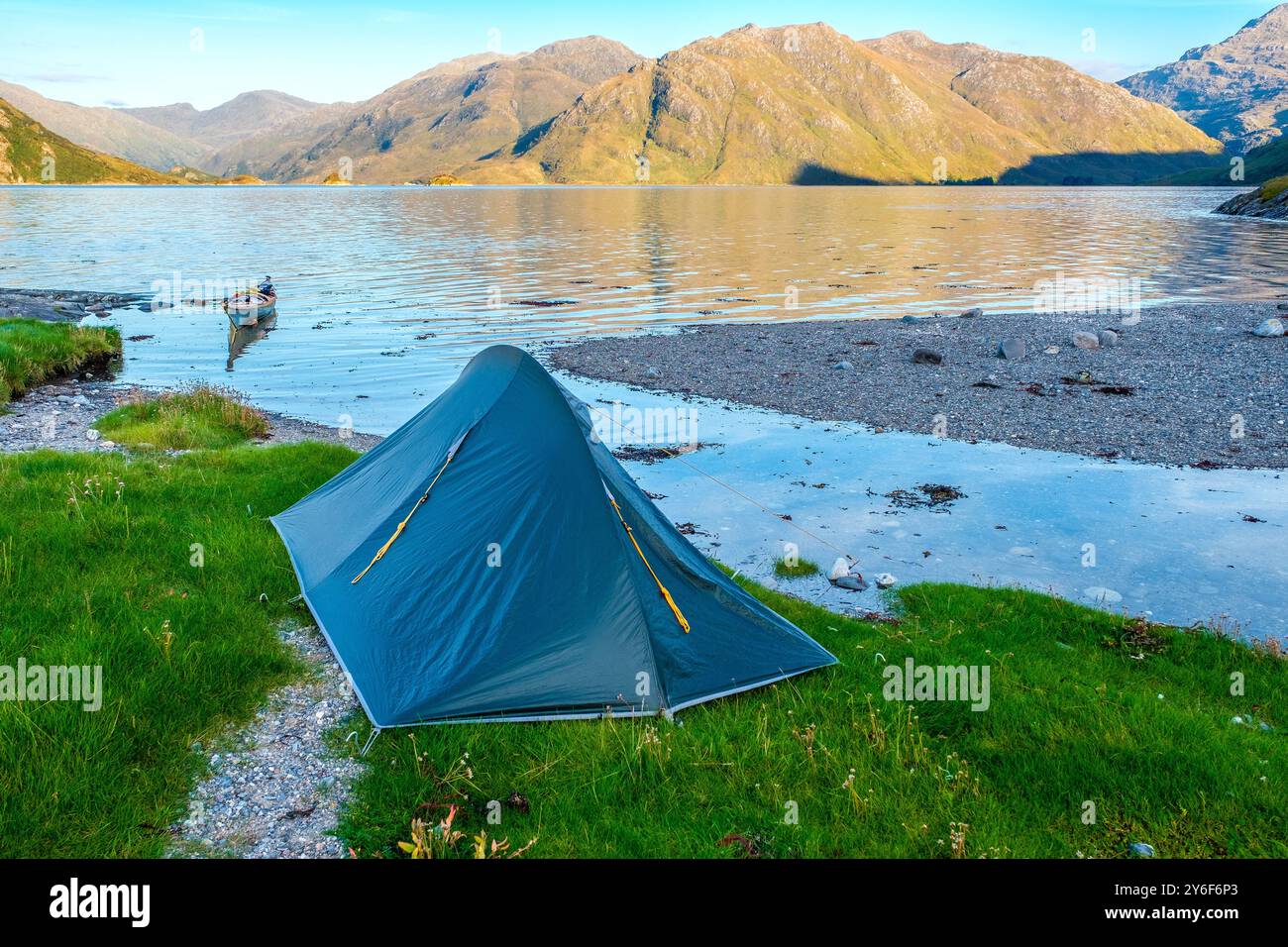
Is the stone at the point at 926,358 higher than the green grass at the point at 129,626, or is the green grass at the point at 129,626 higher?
the stone at the point at 926,358

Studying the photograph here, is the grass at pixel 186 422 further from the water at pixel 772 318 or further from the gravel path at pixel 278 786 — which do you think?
the gravel path at pixel 278 786

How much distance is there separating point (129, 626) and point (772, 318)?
104 ft

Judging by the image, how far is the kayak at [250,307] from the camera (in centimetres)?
3450

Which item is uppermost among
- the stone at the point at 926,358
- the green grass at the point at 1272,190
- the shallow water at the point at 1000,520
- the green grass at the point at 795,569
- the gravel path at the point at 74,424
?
the green grass at the point at 1272,190

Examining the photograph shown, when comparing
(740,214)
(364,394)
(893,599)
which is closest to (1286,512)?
(893,599)

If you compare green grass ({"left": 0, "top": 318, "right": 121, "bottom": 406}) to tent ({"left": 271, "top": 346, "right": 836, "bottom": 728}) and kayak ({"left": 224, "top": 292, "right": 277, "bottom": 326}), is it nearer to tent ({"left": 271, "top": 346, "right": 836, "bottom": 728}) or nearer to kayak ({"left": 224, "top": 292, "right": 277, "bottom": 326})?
kayak ({"left": 224, "top": 292, "right": 277, "bottom": 326})

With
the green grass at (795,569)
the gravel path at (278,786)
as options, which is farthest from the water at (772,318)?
the gravel path at (278,786)

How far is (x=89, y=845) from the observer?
5.97 m

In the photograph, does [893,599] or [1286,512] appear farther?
[1286,512]

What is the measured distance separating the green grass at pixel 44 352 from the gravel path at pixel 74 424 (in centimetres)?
45

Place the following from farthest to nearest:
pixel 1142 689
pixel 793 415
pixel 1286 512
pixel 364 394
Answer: pixel 364 394 < pixel 793 415 < pixel 1286 512 < pixel 1142 689

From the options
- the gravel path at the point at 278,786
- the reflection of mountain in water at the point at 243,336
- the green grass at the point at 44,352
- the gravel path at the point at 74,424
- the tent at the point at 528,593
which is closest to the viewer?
the gravel path at the point at 278,786
